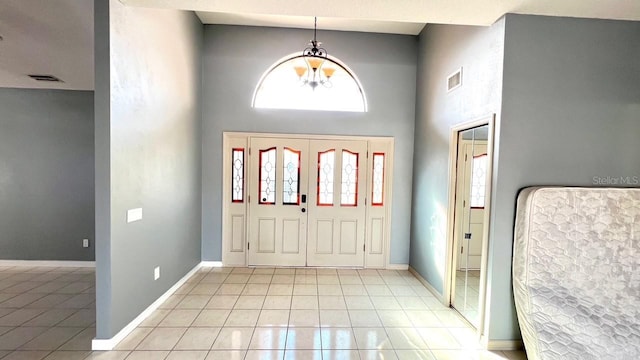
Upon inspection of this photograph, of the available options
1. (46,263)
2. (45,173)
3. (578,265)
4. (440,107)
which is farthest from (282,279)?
(45,173)

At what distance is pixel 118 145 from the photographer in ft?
8.18

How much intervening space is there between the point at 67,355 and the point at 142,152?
70.4 inches

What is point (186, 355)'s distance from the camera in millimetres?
2412

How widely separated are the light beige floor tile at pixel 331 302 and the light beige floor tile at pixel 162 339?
57.2 inches

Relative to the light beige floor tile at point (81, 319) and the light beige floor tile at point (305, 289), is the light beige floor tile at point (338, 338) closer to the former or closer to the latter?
the light beige floor tile at point (305, 289)

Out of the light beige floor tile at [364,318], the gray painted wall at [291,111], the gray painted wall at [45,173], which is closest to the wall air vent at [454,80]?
the gray painted wall at [291,111]

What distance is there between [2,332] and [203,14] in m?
4.19

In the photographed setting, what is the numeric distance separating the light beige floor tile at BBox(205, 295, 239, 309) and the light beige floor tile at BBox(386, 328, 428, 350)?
5.80ft

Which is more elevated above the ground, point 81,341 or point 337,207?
point 337,207

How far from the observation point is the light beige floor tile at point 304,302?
3.32 metres

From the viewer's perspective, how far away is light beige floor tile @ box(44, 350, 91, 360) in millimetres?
2342

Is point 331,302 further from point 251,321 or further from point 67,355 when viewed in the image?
point 67,355

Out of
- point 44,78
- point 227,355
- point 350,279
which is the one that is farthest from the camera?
point 350,279

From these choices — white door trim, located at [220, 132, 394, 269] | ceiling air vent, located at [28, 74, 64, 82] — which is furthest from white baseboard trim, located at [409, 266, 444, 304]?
ceiling air vent, located at [28, 74, 64, 82]
